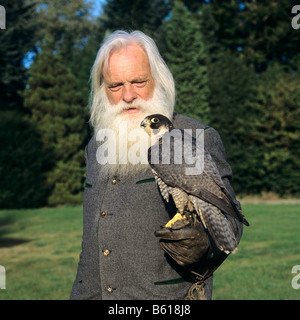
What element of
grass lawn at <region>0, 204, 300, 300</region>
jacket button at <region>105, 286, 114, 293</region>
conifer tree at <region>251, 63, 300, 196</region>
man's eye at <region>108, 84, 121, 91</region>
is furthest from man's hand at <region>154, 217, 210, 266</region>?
conifer tree at <region>251, 63, 300, 196</region>

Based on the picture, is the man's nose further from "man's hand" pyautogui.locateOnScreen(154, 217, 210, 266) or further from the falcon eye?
"man's hand" pyautogui.locateOnScreen(154, 217, 210, 266)

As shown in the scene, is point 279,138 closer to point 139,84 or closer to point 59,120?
point 59,120

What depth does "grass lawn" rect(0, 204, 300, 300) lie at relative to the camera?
6.89 m

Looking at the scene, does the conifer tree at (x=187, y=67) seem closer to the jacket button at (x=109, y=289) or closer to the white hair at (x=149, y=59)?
the white hair at (x=149, y=59)

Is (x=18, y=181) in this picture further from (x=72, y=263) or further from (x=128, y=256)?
(x=128, y=256)

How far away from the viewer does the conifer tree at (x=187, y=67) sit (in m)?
19.6

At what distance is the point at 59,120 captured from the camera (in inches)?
706

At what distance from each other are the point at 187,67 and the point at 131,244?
723 inches

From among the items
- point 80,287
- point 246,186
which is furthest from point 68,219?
point 80,287

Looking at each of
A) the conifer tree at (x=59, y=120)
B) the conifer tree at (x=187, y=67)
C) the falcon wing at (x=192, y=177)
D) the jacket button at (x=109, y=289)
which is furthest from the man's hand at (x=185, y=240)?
the conifer tree at (x=187, y=67)

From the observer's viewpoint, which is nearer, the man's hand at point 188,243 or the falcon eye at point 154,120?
the man's hand at point 188,243

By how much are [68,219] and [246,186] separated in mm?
8118

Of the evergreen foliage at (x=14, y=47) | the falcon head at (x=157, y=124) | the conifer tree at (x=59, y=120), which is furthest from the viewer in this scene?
the evergreen foliage at (x=14, y=47)

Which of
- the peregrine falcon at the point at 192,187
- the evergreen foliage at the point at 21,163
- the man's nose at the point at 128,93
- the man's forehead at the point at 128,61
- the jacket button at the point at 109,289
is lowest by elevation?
the evergreen foliage at the point at 21,163
